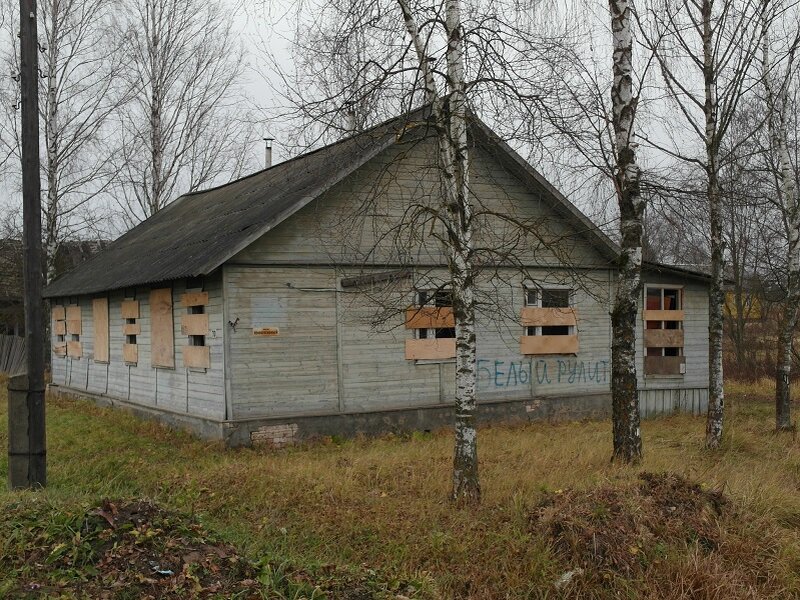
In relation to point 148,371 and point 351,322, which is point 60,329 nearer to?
point 148,371

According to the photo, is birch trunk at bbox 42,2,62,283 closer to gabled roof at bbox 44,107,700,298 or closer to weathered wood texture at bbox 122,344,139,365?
gabled roof at bbox 44,107,700,298

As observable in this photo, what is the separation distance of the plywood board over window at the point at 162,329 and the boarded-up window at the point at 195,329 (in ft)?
2.06

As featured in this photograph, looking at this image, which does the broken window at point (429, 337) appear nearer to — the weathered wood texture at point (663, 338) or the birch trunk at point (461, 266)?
the weathered wood texture at point (663, 338)

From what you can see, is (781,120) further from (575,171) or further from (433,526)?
(433,526)

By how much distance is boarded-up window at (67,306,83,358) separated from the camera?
64.7ft

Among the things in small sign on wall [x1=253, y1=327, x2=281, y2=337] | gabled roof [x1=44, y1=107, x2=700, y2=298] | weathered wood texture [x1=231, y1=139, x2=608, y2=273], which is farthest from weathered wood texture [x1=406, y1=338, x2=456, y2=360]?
gabled roof [x1=44, y1=107, x2=700, y2=298]

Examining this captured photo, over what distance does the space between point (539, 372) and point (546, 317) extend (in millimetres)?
Result: 1124

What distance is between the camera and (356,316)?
13.8m

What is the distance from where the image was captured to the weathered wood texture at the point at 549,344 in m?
15.6

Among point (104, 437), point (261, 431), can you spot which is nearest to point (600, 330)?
point (261, 431)

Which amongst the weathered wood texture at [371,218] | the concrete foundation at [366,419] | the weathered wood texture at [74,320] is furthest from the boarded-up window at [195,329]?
the weathered wood texture at [74,320]

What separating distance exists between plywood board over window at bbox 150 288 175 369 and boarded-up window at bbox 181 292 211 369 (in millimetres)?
628

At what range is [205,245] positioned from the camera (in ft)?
44.6

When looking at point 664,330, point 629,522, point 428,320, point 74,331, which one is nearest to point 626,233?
point 629,522
